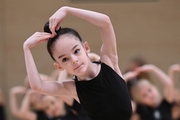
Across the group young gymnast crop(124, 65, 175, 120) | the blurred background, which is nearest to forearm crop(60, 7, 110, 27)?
young gymnast crop(124, 65, 175, 120)

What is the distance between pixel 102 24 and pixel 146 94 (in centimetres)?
301

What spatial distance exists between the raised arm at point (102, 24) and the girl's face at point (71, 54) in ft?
0.28

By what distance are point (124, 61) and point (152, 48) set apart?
1.87 feet

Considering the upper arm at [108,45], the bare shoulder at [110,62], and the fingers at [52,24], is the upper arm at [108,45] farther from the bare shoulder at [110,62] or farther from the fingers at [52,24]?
the fingers at [52,24]

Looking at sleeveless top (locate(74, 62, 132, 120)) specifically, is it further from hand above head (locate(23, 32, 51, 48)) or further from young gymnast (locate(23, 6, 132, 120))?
hand above head (locate(23, 32, 51, 48))

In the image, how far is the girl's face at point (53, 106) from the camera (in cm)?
539

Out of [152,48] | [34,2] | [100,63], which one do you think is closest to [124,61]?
[152,48]

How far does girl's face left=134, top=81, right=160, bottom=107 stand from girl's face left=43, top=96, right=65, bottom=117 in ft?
3.43

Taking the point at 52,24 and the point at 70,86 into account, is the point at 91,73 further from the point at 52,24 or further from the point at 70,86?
the point at 52,24

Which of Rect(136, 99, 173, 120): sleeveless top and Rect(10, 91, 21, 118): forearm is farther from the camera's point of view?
Rect(10, 91, 21, 118): forearm

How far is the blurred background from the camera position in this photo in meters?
6.75

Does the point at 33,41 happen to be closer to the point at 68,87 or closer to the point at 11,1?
the point at 68,87

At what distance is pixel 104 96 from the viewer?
249 centimetres

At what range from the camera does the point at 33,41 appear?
239 cm
